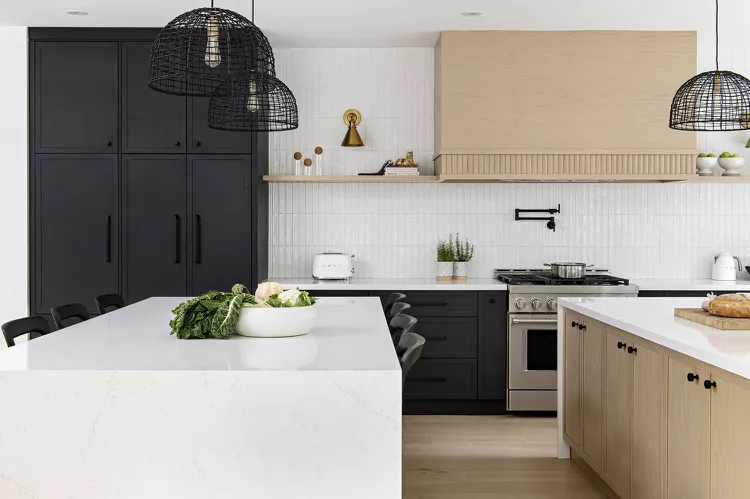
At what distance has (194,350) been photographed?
2221 mm

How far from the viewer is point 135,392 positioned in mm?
1917

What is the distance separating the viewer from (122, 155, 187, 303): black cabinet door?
4914 mm

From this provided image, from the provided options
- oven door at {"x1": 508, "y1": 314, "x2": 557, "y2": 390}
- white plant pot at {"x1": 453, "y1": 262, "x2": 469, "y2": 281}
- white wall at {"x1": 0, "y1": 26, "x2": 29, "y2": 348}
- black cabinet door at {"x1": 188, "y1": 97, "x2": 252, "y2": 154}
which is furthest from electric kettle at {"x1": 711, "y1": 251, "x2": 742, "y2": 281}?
white wall at {"x1": 0, "y1": 26, "x2": 29, "y2": 348}

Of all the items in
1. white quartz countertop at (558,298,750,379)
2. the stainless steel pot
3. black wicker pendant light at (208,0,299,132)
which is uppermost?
black wicker pendant light at (208,0,299,132)

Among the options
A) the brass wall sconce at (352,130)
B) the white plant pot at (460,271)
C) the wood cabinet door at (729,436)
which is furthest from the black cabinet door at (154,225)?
the wood cabinet door at (729,436)

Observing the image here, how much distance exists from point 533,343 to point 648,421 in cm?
213

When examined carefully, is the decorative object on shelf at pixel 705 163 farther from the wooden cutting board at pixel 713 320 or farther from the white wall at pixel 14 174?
the white wall at pixel 14 174

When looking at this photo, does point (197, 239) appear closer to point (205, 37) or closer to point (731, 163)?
point (205, 37)

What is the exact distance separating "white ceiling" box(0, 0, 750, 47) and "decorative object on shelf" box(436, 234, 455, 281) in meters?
1.57

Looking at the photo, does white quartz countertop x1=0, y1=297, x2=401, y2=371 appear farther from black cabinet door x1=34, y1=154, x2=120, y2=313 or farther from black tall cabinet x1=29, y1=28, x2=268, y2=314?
black cabinet door x1=34, y1=154, x2=120, y2=313

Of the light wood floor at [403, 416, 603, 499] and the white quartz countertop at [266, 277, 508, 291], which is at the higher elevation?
the white quartz countertop at [266, 277, 508, 291]

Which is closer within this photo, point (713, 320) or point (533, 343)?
point (713, 320)

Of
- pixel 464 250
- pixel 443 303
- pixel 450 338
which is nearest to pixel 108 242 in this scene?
pixel 443 303

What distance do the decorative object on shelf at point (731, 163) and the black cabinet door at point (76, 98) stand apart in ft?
14.9
